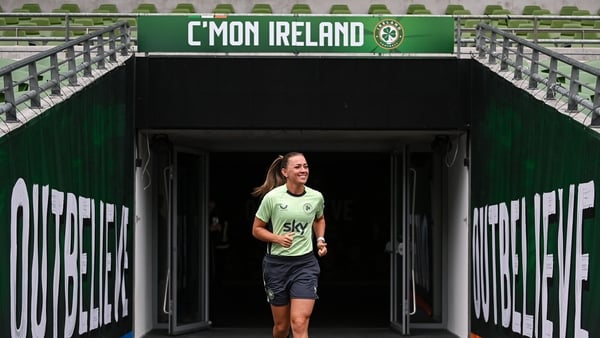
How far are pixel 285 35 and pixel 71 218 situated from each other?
173 inches

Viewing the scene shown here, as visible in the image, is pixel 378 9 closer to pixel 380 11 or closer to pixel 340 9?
pixel 380 11

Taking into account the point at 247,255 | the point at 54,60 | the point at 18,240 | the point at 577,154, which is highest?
the point at 54,60

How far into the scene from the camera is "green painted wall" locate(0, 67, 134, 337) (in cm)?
671

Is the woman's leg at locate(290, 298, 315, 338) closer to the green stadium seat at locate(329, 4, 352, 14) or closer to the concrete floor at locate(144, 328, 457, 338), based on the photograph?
the concrete floor at locate(144, 328, 457, 338)

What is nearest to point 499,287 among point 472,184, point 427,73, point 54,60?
point 472,184

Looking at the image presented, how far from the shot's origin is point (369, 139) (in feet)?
46.0

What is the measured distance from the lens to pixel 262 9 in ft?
69.5

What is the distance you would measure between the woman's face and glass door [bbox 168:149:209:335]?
566 centimetres

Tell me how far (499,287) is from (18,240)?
17.3ft

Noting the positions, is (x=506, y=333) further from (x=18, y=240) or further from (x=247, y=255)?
(x=247, y=255)

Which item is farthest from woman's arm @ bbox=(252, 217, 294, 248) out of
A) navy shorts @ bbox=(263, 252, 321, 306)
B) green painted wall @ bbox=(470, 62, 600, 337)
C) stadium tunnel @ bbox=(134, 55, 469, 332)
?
stadium tunnel @ bbox=(134, 55, 469, 332)

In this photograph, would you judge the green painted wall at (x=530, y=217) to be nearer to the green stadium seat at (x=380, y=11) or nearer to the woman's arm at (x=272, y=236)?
the woman's arm at (x=272, y=236)

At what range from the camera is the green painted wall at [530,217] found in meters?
7.19

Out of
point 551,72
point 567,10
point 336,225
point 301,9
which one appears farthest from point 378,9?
point 551,72
